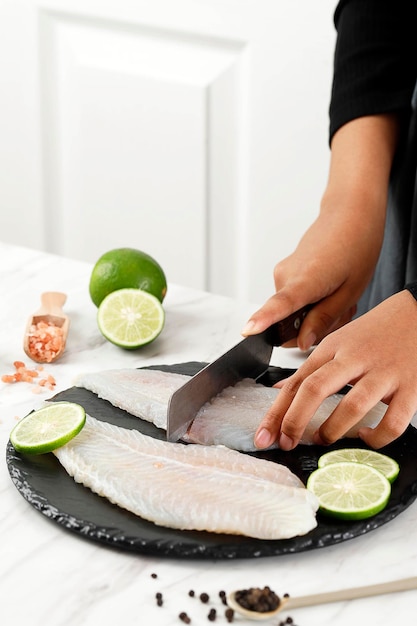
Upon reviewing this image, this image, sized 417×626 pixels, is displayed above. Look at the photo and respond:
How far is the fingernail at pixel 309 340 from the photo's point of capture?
5.31ft

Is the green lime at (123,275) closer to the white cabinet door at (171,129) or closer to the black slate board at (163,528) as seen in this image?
the black slate board at (163,528)

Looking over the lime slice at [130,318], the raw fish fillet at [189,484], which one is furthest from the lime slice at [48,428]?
the lime slice at [130,318]

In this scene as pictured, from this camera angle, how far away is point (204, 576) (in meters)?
1.08

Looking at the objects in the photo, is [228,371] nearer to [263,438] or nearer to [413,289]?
[263,438]

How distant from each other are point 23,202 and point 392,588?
2735 millimetres

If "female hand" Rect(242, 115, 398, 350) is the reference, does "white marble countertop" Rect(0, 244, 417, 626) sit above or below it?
below

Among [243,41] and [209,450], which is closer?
[209,450]

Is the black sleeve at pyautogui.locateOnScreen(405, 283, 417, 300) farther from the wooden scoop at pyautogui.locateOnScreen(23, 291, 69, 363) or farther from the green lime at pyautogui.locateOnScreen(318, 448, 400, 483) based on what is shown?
the wooden scoop at pyautogui.locateOnScreen(23, 291, 69, 363)

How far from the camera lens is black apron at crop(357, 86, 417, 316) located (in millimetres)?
1847

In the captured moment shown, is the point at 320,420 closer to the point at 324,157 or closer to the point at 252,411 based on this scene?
the point at 252,411

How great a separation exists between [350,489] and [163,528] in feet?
0.79

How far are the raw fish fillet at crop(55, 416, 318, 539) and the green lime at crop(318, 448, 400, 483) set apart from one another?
78mm

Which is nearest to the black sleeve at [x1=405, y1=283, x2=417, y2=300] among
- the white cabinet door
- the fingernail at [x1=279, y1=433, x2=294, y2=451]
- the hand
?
the hand

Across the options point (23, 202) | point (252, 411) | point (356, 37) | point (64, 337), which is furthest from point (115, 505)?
point (23, 202)
